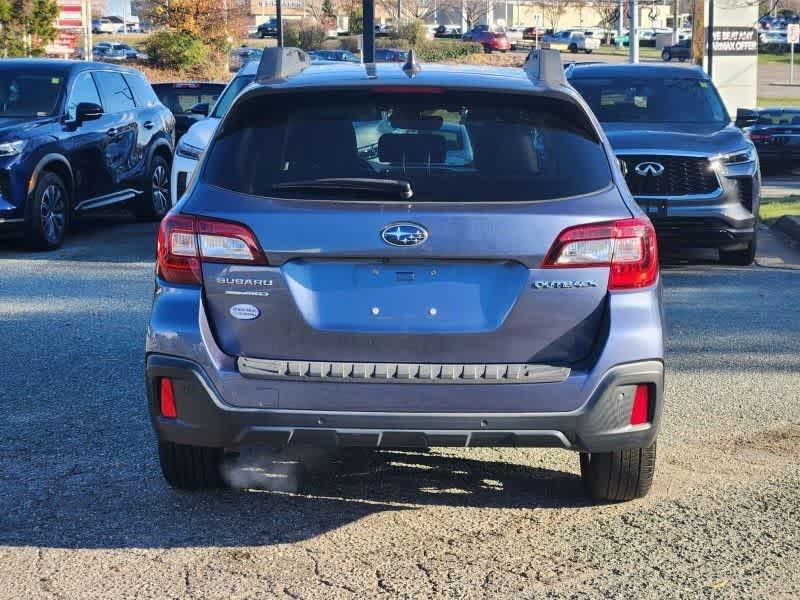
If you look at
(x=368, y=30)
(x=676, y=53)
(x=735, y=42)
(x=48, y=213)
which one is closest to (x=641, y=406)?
(x=48, y=213)

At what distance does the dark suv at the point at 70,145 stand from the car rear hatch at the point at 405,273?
8.51 meters

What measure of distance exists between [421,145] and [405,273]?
A: 60 cm

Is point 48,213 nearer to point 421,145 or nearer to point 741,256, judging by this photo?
point 741,256

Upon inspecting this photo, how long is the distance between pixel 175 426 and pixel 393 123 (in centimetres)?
136

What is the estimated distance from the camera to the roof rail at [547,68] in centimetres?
520

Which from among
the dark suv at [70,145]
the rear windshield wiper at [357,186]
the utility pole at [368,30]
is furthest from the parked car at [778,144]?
the rear windshield wiper at [357,186]

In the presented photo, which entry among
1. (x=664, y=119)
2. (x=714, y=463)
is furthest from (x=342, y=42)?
(x=714, y=463)

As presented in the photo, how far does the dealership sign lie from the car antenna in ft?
108

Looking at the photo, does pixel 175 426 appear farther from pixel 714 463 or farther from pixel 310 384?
pixel 714 463

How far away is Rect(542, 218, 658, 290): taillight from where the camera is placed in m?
4.57

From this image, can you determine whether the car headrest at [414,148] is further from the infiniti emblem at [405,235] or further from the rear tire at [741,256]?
the rear tire at [741,256]

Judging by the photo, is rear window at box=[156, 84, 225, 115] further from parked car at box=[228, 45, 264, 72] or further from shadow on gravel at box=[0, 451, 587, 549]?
parked car at box=[228, 45, 264, 72]

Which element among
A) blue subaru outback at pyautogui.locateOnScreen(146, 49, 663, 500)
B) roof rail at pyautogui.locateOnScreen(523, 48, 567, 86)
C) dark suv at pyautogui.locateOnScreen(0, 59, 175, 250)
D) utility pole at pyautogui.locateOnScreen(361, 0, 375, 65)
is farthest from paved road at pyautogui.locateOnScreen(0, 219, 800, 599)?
utility pole at pyautogui.locateOnScreen(361, 0, 375, 65)

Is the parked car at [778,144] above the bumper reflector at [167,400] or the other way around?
the other way around
